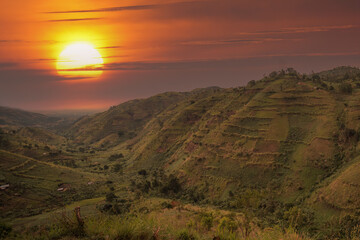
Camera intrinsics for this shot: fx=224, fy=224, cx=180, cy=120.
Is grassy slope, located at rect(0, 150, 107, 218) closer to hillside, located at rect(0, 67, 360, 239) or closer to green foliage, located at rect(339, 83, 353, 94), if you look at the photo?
hillside, located at rect(0, 67, 360, 239)

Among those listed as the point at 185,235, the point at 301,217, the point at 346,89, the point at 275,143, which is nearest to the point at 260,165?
the point at 275,143

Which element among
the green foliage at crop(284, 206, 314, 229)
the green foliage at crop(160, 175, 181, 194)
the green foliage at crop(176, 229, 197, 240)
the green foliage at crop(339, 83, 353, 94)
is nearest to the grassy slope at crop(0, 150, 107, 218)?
the green foliage at crop(160, 175, 181, 194)

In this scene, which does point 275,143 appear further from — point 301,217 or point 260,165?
point 301,217

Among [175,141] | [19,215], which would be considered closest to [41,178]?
[19,215]

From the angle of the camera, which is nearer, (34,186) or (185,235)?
(185,235)

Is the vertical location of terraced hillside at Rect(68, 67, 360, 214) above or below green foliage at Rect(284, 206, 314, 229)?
above

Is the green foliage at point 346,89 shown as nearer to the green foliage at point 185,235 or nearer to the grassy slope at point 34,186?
the green foliage at point 185,235

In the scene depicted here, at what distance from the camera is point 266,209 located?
42531 mm

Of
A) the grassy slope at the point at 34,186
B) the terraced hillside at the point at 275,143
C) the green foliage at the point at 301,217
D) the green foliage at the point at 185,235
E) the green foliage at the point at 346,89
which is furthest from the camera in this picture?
the green foliage at the point at 346,89

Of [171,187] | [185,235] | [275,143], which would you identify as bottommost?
[171,187]

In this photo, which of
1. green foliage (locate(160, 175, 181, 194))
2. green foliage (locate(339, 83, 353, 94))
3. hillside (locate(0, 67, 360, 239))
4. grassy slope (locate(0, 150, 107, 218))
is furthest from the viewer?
green foliage (locate(339, 83, 353, 94))

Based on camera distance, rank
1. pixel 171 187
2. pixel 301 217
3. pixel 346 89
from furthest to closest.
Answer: pixel 346 89 → pixel 171 187 → pixel 301 217

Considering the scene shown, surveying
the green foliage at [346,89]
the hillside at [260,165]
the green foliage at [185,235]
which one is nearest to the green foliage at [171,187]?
the hillside at [260,165]

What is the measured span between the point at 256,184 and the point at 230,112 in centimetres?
3408
